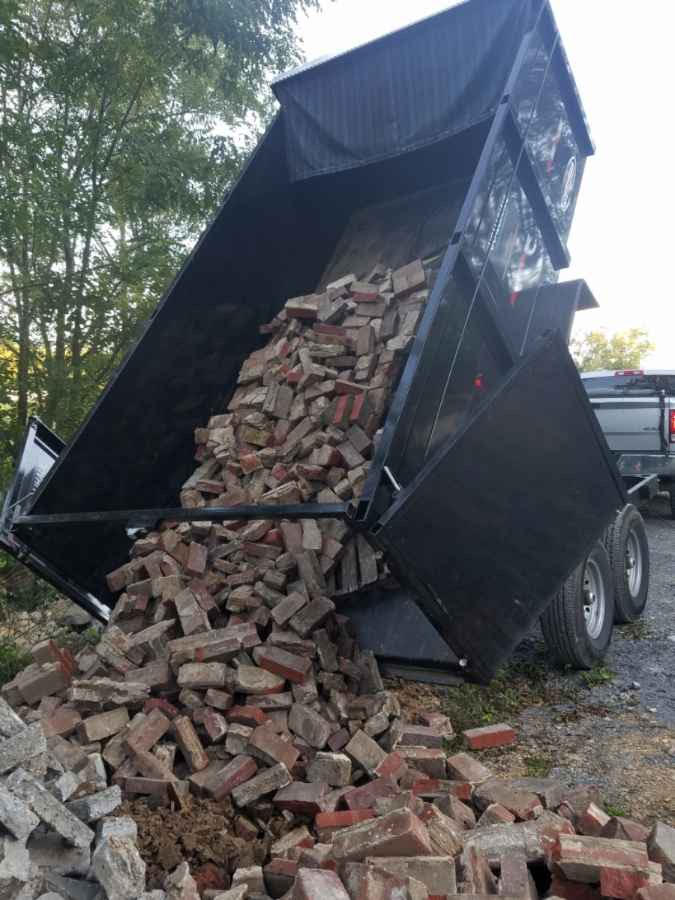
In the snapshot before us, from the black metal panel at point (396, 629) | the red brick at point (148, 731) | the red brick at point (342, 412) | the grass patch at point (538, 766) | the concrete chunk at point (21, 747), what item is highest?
the red brick at point (342, 412)

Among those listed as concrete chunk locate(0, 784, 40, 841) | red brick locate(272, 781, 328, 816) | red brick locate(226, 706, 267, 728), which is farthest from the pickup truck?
concrete chunk locate(0, 784, 40, 841)

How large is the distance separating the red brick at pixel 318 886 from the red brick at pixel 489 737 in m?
1.20

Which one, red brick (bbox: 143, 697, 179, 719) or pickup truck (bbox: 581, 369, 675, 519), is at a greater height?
pickup truck (bbox: 581, 369, 675, 519)

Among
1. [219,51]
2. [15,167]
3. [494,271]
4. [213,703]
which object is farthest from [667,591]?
[219,51]

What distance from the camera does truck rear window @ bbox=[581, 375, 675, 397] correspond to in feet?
22.7

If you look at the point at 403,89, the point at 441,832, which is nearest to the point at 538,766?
the point at 441,832

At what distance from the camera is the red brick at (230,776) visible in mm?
2328

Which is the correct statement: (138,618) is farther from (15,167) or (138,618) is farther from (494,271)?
(15,167)

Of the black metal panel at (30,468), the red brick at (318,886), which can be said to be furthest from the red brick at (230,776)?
the black metal panel at (30,468)

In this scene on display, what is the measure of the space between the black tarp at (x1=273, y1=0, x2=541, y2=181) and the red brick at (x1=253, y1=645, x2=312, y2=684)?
2.90 metres

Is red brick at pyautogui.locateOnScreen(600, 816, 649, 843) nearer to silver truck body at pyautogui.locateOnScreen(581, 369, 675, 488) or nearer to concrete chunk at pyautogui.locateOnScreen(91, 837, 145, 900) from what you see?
concrete chunk at pyautogui.locateOnScreen(91, 837, 145, 900)

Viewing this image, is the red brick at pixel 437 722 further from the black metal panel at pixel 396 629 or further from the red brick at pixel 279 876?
the red brick at pixel 279 876

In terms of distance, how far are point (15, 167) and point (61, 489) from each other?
364cm

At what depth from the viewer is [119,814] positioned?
217cm
